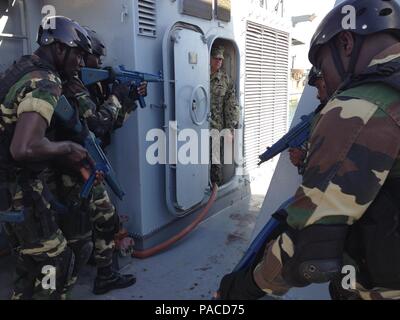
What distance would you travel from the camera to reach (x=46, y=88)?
185 centimetres

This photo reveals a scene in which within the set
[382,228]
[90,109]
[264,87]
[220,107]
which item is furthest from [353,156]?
[264,87]

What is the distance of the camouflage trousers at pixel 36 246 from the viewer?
1989mm

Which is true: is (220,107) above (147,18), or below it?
below

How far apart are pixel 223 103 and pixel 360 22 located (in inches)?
135

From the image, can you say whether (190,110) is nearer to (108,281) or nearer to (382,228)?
(108,281)

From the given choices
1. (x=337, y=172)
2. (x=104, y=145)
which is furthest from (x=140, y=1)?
(x=337, y=172)

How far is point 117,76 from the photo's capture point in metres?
2.74

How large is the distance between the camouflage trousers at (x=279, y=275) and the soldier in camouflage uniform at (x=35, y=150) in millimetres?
1240

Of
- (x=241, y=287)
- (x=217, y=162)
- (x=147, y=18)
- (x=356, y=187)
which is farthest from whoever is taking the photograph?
(x=217, y=162)

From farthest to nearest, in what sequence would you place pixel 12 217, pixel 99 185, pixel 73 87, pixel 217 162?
pixel 217 162, pixel 99 185, pixel 73 87, pixel 12 217

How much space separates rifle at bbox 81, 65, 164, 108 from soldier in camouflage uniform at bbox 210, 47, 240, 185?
61.8 inches

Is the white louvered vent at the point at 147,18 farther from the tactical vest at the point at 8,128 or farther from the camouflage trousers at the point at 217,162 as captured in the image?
the camouflage trousers at the point at 217,162

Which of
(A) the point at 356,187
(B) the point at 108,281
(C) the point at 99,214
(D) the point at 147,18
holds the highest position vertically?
(D) the point at 147,18

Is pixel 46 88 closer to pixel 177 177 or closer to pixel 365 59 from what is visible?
pixel 365 59
